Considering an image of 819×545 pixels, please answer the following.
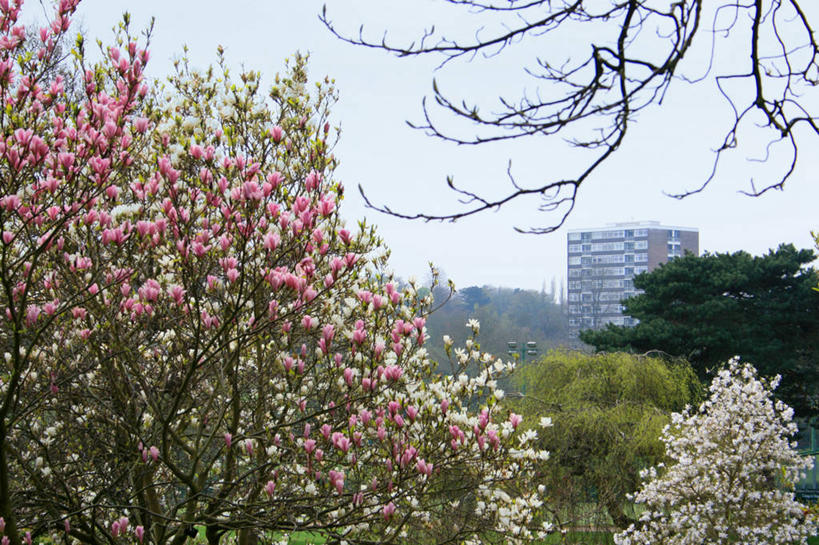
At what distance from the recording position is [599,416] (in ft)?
42.5

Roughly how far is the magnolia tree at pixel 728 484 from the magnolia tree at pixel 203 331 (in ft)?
22.0

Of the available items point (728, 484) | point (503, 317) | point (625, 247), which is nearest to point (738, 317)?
point (728, 484)

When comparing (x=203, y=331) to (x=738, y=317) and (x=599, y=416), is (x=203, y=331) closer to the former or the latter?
(x=599, y=416)

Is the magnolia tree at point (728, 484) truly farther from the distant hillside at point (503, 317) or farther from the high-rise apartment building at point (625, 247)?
the high-rise apartment building at point (625, 247)

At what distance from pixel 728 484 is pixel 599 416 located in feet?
8.27

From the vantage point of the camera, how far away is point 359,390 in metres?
4.32

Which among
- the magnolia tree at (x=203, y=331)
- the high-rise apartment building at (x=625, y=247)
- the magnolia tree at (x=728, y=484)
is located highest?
the high-rise apartment building at (x=625, y=247)

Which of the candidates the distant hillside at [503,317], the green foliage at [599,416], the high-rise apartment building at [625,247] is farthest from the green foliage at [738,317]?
the high-rise apartment building at [625,247]

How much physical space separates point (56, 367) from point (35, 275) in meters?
0.58

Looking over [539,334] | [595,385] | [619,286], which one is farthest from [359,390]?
[619,286]

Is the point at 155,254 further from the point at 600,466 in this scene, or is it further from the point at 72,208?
the point at 600,466

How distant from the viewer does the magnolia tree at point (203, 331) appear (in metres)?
3.43

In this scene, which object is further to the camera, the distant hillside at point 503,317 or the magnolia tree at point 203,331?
the distant hillside at point 503,317

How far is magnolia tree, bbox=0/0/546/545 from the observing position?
3426 millimetres
